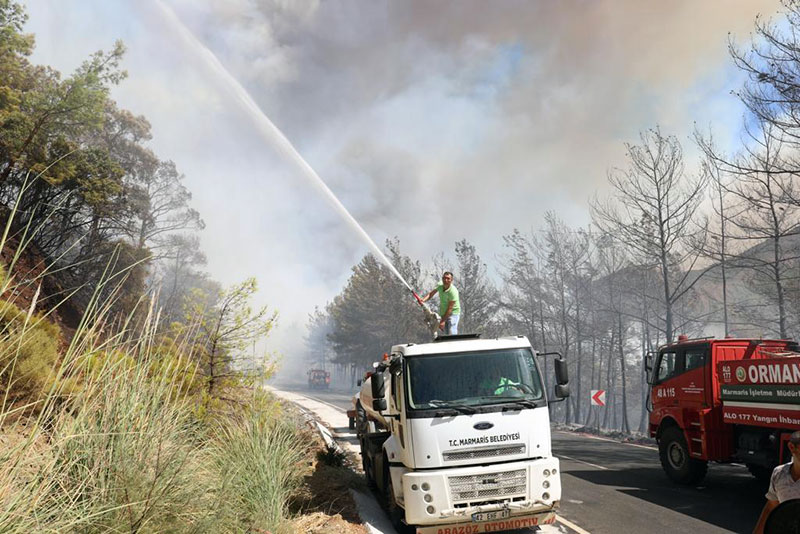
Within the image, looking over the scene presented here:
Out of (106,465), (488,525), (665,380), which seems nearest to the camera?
(106,465)

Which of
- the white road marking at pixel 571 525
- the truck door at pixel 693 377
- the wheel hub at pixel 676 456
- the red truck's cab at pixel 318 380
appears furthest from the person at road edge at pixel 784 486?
the red truck's cab at pixel 318 380

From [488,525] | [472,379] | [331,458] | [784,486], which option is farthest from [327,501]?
[784,486]

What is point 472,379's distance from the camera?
644cm

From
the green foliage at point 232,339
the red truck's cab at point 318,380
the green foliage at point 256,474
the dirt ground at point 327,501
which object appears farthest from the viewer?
the red truck's cab at point 318,380

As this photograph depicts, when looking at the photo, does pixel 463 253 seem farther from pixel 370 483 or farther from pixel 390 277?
pixel 370 483

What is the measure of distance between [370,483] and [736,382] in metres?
6.29

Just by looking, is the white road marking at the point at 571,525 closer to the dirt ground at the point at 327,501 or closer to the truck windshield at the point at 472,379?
the truck windshield at the point at 472,379

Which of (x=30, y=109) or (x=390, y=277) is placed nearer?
(x=30, y=109)

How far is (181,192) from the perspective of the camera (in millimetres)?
33000

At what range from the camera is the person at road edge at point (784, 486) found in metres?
3.92

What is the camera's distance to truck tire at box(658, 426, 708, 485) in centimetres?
948

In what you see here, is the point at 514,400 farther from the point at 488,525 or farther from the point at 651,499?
the point at 651,499

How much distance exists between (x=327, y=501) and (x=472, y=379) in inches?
108

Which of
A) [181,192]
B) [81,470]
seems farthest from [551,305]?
[81,470]
